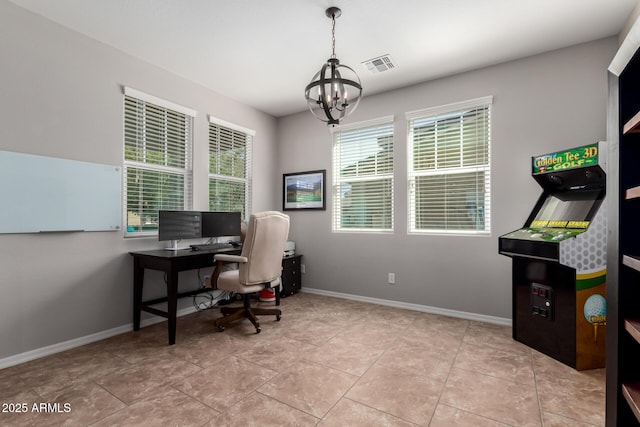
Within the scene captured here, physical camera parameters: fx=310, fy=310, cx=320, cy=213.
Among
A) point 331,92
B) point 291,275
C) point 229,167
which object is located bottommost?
point 291,275

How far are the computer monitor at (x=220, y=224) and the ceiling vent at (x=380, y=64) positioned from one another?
2.38m

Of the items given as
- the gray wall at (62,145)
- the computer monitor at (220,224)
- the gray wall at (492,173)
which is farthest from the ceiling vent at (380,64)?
the computer monitor at (220,224)

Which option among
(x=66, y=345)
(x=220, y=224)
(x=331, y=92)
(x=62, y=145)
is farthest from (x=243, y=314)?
(x=331, y=92)

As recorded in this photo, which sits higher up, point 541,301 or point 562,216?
point 562,216

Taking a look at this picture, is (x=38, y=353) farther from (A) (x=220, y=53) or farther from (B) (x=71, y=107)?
(A) (x=220, y=53)

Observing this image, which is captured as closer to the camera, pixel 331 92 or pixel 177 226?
pixel 331 92

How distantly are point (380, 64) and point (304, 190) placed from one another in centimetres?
210

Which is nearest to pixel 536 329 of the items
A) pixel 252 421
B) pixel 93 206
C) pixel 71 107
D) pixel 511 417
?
pixel 511 417

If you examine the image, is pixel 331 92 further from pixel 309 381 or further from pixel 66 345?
pixel 66 345

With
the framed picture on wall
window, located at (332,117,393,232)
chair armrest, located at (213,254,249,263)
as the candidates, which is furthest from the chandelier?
the framed picture on wall

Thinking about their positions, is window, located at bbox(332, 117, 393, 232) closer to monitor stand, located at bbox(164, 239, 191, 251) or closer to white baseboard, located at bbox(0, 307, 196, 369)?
monitor stand, located at bbox(164, 239, 191, 251)

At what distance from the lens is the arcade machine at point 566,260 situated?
224 centimetres

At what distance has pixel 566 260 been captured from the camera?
7.39ft

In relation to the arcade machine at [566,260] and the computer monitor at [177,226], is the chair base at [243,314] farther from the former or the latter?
the arcade machine at [566,260]
